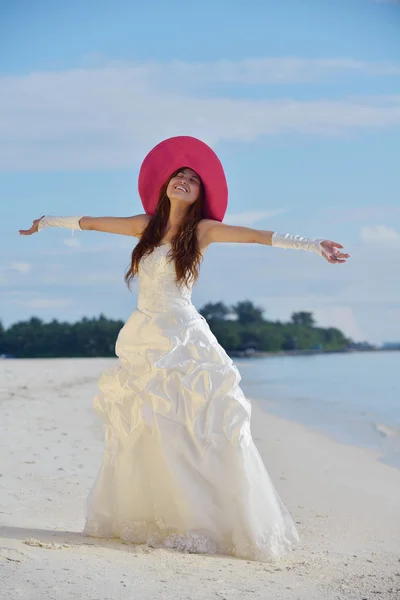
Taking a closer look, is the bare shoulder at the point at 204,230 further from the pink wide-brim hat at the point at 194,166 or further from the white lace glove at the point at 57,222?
the white lace glove at the point at 57,222

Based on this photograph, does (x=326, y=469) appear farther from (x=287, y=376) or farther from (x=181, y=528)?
(x=287, y=376)

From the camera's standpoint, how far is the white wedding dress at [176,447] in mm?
3977

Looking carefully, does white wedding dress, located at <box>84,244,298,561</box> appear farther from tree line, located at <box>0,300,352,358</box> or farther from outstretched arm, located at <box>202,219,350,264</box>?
tree line, located at <box>0,300,352,358</box>

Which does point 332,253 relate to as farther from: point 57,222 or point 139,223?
point 57,222

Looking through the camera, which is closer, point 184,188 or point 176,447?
point 176,447

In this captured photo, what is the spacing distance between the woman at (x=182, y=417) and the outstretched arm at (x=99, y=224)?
0.09 metres

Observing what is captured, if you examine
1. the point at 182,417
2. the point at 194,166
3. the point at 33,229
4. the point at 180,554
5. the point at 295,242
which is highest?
the point at 194,166

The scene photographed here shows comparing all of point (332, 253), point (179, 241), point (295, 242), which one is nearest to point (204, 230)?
point (179, 241)

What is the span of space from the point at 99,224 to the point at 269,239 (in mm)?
937

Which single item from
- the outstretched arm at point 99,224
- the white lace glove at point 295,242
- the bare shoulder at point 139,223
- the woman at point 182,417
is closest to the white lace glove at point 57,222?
the outstretched arm at point 99,224

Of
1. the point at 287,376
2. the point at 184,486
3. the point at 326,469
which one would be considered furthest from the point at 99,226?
the point at 287,376

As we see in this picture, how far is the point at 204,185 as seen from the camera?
442 cm

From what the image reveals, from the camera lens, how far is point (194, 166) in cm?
440

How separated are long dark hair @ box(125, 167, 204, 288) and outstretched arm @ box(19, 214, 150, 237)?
0.21ft
